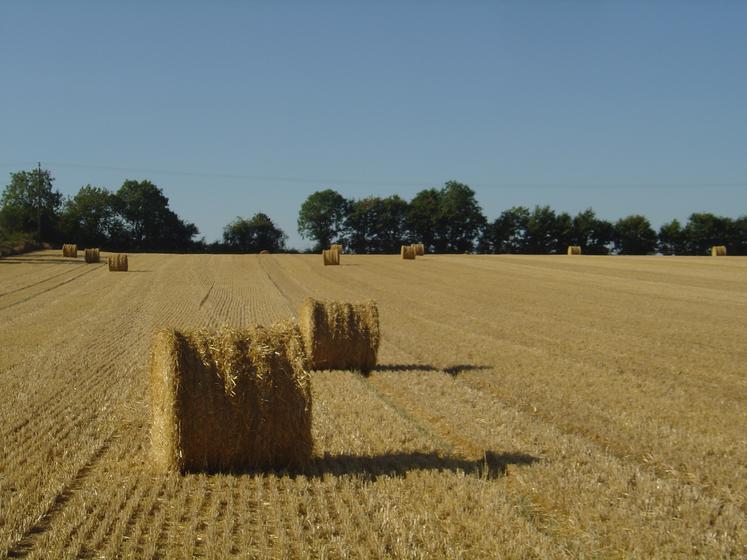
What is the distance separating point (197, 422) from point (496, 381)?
5.79 metres

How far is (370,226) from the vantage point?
3516 inches

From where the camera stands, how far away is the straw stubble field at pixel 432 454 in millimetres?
5480

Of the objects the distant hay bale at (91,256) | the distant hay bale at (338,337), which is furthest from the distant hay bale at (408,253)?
the distant hay bale at (338,337)

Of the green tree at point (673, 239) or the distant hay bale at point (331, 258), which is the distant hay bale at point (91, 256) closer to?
the distant hay bale at point (331, 258)

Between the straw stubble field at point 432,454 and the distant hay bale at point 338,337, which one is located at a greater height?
the distant hay bale at point 338,337

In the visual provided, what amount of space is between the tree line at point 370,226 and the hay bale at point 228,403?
66.8 metres

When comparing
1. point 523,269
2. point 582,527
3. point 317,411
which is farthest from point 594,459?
point 523,269

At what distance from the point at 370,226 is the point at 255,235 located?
1368 centimetres

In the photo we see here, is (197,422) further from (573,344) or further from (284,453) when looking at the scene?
(573,344)

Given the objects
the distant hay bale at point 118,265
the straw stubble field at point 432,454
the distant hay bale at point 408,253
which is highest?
the distant hay bale at point 408,253

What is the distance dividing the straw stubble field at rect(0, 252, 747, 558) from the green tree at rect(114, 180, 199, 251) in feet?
208

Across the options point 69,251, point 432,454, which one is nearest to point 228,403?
point 432,454

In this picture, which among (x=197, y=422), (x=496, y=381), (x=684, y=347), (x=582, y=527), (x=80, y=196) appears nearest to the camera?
(x=582, y=527)

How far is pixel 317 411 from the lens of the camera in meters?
9.59
